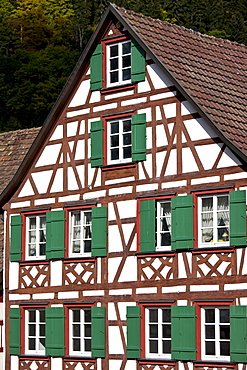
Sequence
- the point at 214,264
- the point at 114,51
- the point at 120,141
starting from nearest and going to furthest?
the point at 214,264 → the point at 120,141 → the point at 114,51

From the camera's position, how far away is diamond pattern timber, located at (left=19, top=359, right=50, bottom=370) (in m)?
25.5

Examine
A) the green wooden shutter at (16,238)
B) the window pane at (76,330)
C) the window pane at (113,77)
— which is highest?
the window pane at (113,77)

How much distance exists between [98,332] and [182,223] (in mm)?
3624

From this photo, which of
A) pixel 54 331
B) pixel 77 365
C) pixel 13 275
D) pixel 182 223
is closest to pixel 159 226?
pixel 182 223

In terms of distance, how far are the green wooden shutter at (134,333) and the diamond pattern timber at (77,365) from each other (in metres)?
1.32

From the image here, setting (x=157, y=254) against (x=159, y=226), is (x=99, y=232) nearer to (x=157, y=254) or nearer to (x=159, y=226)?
(x=159, y=226)

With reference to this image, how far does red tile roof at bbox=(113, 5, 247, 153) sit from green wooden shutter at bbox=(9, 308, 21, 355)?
7.69 m

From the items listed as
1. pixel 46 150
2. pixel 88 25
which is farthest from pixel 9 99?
pixel 46 150

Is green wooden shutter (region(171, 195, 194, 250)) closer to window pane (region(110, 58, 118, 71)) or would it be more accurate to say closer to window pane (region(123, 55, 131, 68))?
window pane (region(123, 55, 131, 68))

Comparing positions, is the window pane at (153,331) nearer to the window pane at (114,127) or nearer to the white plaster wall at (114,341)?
the white plaster wall at (114,341)

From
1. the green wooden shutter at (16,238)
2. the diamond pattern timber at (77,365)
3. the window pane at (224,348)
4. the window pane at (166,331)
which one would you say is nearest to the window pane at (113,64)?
the green wooden shutter at (16,238)

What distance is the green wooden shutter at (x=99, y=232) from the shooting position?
24594mm

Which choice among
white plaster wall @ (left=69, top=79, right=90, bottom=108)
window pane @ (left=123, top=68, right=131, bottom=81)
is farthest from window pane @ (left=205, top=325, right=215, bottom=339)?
white plaster wall @ (left=69, top=79, right=90, bottom=108)

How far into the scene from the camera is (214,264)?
73.6ft
